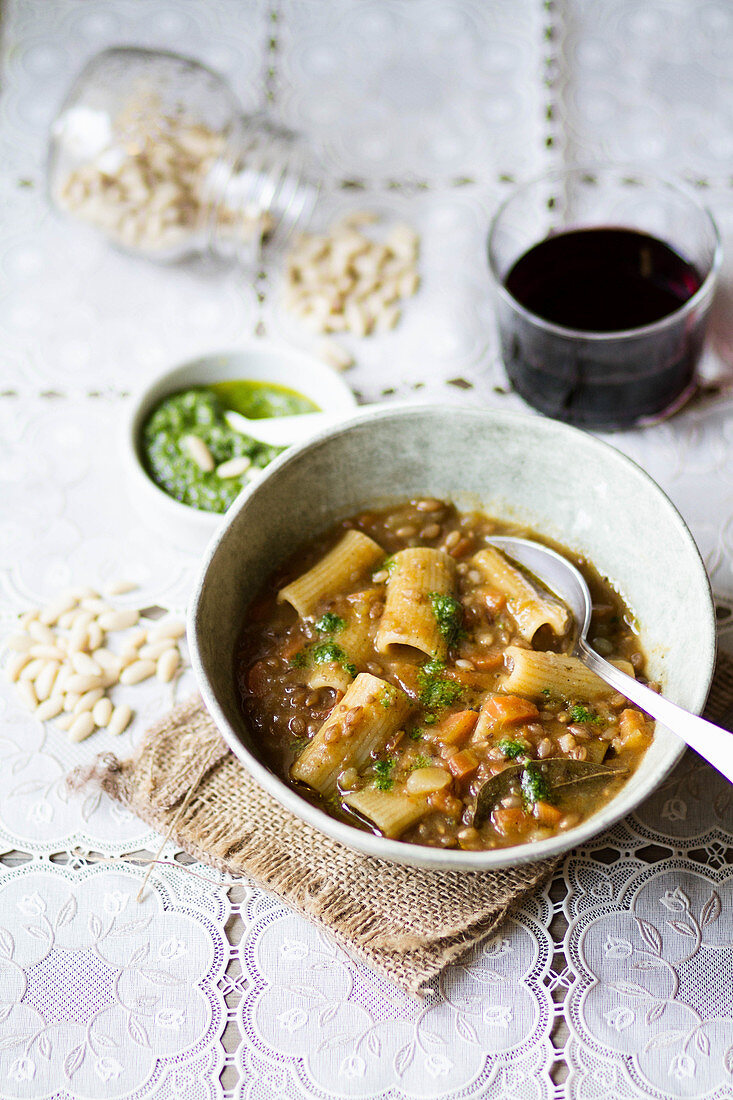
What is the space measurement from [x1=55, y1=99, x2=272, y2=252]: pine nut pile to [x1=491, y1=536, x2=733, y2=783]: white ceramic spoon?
153 centimetres

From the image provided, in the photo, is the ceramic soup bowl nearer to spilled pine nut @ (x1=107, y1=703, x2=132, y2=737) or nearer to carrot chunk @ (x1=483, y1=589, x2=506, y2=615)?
carrot chunk @ (x1=483, y1=589, x2=506, y2=615)

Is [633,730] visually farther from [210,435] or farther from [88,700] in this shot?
[210,435]

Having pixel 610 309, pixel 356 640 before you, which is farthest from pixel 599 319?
pixel 356 640

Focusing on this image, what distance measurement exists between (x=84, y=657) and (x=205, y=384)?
0.95 meters

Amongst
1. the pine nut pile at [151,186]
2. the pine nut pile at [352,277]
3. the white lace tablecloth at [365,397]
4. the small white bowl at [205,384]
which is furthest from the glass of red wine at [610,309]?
the pine nut pile at [151,186]

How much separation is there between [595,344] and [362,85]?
68.5 inches

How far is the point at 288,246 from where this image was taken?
347 centimetres

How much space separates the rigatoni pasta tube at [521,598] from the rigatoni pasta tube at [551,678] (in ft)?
0.33

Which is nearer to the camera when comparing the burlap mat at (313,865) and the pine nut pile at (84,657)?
the burlap mat at (313,865)

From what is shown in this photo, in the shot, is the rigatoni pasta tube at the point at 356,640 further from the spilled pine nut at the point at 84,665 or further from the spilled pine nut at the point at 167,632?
the spilled pine nut at the point at 84,665

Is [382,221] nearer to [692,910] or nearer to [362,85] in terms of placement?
[362,85]

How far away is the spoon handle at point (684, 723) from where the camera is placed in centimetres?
194

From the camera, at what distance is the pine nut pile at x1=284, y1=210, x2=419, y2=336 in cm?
331

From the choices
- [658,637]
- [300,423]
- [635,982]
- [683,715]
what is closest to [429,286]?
[300,423]
